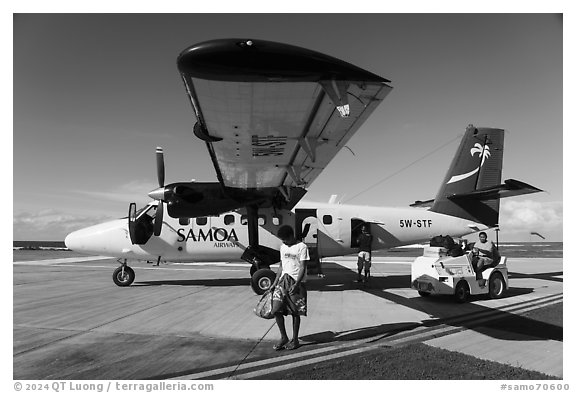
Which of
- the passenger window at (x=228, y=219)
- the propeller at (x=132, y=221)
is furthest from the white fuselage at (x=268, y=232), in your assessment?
the propeller at (x=132, y=221)

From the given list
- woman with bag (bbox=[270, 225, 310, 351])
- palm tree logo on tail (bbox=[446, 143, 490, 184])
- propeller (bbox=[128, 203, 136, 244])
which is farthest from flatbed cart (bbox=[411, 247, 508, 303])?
propeller (bbox=[128, 203, 136, 244])

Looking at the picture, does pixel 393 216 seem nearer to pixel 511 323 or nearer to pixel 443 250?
pixel 443 250

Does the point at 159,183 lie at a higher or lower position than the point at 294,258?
higher

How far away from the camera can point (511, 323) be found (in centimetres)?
686

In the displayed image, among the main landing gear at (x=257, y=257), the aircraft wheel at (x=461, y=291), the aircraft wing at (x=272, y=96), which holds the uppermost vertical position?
the aircraft wing at (x=272, y=96)

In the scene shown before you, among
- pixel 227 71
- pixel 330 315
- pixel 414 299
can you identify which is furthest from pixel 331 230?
pixel 227 71

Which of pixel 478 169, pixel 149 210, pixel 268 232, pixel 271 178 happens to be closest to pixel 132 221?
pixel 149 210

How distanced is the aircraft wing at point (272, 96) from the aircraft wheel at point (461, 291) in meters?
5.56

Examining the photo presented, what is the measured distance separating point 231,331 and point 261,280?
3.84 meters

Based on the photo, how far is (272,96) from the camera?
3.90m

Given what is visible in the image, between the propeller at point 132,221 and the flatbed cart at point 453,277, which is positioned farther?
the propeller at point 132,221

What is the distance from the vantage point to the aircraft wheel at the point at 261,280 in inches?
403

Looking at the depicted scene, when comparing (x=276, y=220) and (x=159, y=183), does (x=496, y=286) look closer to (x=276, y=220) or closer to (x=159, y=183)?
(x=276, y=220)

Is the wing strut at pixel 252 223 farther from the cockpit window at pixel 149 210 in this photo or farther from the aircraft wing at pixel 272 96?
the aircraft wing at pixel 272 96
